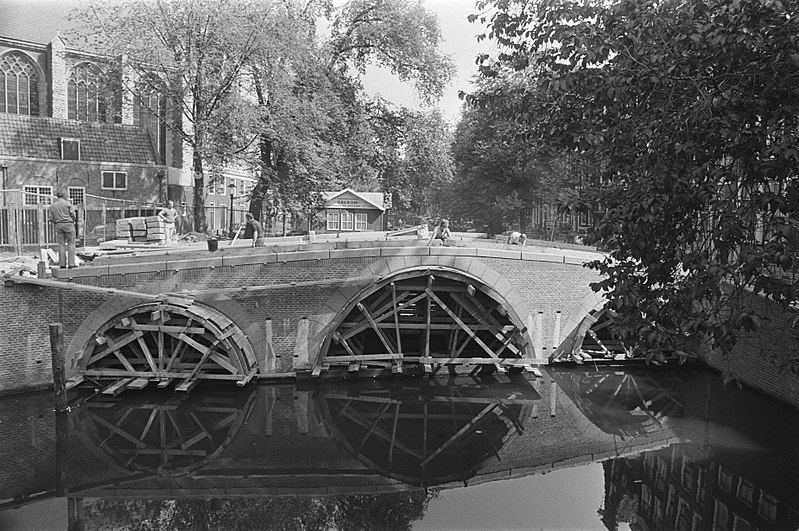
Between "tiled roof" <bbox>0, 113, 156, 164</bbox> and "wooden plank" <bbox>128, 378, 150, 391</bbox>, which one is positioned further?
"tiled roof" <bbox>0, 113, 156, 164</bbox>

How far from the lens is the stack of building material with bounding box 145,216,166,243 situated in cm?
1981

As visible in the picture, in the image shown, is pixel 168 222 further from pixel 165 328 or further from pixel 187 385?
pixel 187 385

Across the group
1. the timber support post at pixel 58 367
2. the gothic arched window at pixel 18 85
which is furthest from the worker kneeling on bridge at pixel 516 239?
the gothic arched window at pixel 18 85

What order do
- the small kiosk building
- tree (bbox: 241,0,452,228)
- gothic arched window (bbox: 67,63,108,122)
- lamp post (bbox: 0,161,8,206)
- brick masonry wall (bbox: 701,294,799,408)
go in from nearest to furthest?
brick masonry wall (bbox: 701,294,799,408) < tree (bbox: 241,0,452,228) < lamp post (bbox: 0,161,8,206) < the small kiosk building < gothic arched window (bbox: 67,63,108,122)

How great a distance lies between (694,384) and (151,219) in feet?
50.7

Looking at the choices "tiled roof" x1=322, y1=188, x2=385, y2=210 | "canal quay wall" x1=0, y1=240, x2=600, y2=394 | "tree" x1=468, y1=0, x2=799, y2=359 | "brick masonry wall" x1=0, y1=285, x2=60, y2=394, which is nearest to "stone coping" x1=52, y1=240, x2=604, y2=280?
"canal quay wall" x1=0, y1=240, x2=600, y2=394

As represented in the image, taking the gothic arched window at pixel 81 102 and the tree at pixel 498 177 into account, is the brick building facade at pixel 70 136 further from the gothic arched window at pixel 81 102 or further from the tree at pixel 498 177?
the tree at pixel 498 177

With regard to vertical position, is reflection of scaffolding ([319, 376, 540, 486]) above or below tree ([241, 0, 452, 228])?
below

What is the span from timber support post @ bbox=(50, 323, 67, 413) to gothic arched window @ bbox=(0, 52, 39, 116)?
796 inches

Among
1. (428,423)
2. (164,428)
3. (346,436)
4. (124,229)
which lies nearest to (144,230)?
(124,229)

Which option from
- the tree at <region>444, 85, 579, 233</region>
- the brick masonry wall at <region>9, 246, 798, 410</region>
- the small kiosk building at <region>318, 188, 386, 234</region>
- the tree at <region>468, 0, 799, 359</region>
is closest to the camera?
the tree at <region>468, 0, 799, 359</region>

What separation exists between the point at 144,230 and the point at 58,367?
744 cm

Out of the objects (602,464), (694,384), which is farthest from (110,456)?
(694,384)

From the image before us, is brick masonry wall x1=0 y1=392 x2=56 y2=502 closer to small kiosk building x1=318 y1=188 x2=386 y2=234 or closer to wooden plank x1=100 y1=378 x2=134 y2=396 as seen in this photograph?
wooden plank x1=100 y1=378 x2=134 y2=396
